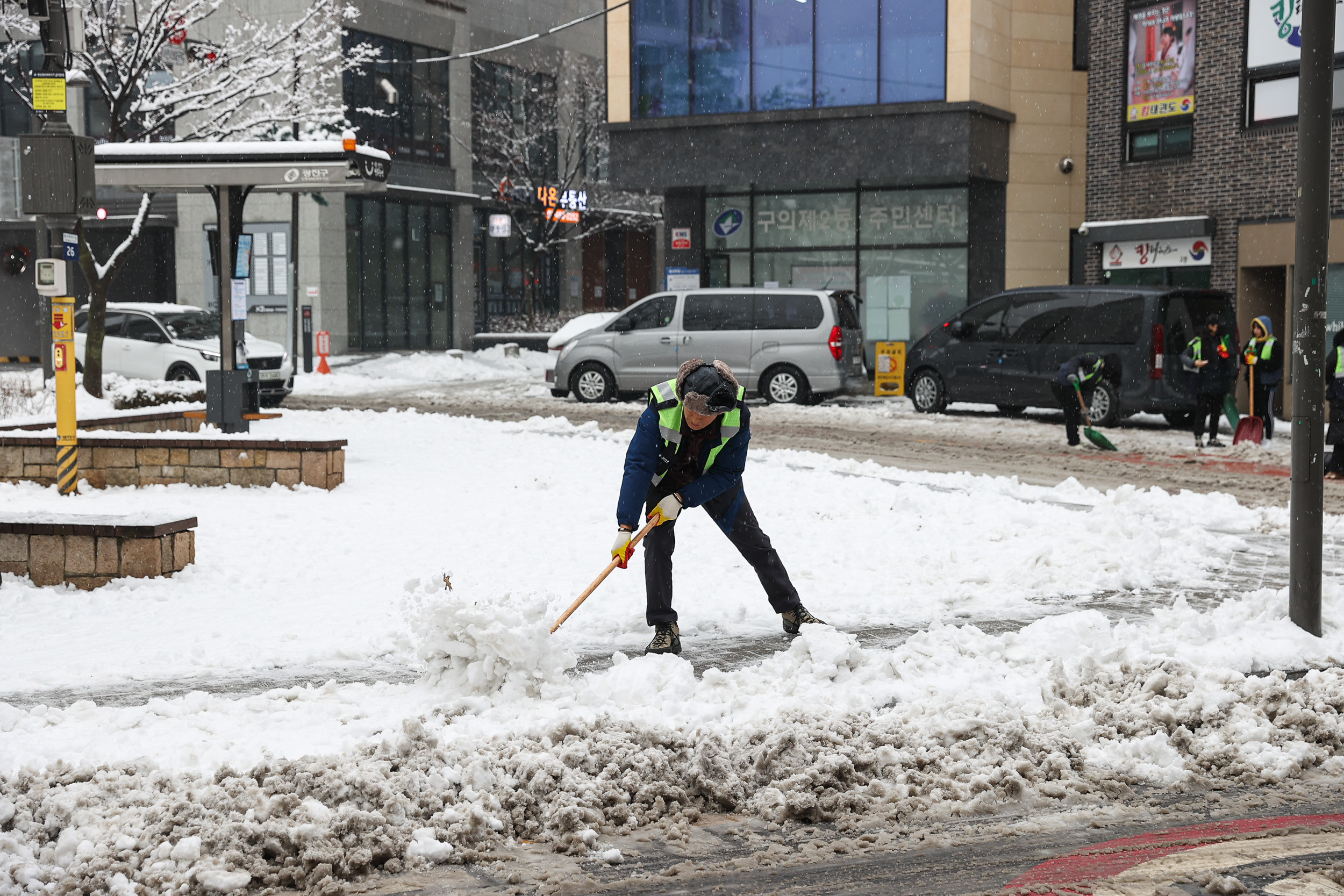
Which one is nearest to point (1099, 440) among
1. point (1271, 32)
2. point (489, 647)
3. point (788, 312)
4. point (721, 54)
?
point (788, 312)

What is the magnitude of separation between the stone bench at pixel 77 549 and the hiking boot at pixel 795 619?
3.59m

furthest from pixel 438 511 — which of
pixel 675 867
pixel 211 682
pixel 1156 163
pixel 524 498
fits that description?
pixel 1156 163

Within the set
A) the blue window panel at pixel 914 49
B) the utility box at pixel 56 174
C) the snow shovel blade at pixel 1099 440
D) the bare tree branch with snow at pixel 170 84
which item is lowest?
the snow shovel blade at pixel 1099 440

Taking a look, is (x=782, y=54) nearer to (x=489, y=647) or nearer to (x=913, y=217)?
(x=913, y=217)

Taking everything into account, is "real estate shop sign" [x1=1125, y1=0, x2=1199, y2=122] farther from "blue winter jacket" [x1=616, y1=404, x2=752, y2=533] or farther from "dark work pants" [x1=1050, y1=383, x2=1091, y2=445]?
"blue winter jacket" [x1=616, y1=404, x2=752, y2=533]

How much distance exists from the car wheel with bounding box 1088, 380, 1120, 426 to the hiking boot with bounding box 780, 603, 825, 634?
12.2 m

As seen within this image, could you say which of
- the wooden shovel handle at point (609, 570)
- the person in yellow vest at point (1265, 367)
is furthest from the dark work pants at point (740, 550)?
the person in yellow vest at point (1265, 367)

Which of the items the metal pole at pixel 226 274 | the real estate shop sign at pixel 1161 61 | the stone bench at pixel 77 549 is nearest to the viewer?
the stone bench at pixel 77 549

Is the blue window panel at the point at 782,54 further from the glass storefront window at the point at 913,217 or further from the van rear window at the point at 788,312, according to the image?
the van rear window at the point at 788,312

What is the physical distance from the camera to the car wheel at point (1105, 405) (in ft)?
60.6

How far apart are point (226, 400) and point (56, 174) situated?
3.79 metres

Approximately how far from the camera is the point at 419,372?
97.9 feet

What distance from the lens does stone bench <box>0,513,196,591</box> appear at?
25.7 feet

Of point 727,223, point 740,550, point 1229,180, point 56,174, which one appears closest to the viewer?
point 740,550
